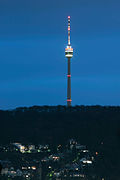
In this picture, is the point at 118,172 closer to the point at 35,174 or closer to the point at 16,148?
the point at 35,174

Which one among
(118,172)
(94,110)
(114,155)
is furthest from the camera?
(94,110)

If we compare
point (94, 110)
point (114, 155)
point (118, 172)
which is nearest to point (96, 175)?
point (118, 172)

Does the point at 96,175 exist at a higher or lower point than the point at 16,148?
lower

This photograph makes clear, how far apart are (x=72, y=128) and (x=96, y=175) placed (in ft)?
96.8

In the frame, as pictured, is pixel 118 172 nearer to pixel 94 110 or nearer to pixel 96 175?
pixel 96 175

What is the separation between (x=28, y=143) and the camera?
143 meters

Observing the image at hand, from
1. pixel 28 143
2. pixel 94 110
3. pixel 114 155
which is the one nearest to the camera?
pixel 114 155

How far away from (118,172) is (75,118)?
1331 inches

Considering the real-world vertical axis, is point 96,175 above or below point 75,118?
below

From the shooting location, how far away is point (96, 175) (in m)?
120

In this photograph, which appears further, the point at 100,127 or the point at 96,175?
the point at 100,127

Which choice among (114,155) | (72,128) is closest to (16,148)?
(72,128)

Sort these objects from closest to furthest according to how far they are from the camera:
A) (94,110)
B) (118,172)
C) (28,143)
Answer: (118,172) → (28,143) → (94,110)

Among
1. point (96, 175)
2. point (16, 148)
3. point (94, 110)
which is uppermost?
point (94, 110)
